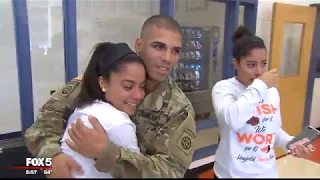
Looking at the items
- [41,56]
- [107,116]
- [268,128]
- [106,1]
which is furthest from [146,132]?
[106,1]

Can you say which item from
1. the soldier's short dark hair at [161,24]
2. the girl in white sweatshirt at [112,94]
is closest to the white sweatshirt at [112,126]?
the girl in white sweatshirt at [112,94]

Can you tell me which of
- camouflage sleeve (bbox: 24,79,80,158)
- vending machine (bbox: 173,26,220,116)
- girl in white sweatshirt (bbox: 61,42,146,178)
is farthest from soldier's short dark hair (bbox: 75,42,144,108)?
vending machine (bbox: 173,26,220,116)

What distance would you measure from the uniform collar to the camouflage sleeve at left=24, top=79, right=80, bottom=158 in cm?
31

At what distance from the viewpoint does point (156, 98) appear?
1.19m

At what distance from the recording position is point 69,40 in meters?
2.09

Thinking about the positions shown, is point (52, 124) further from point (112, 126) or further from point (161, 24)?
point (161, 24)

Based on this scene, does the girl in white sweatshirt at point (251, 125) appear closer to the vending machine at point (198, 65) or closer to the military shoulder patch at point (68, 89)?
the military shoulder patch at point (68, 89)

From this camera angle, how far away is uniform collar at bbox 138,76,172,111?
1179 mm

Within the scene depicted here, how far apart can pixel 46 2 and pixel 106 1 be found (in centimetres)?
73

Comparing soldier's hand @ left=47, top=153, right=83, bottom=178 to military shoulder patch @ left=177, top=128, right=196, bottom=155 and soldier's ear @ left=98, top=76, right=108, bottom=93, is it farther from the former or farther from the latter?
military shoulder patch @ left=177, top=128, right=196, bottom=155

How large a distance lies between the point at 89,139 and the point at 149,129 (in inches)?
14.2

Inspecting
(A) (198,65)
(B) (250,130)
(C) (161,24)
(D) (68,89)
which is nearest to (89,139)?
(D) (68,89)

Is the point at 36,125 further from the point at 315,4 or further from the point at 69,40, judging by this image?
the point at 315,4

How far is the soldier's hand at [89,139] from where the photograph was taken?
83 centimetres
